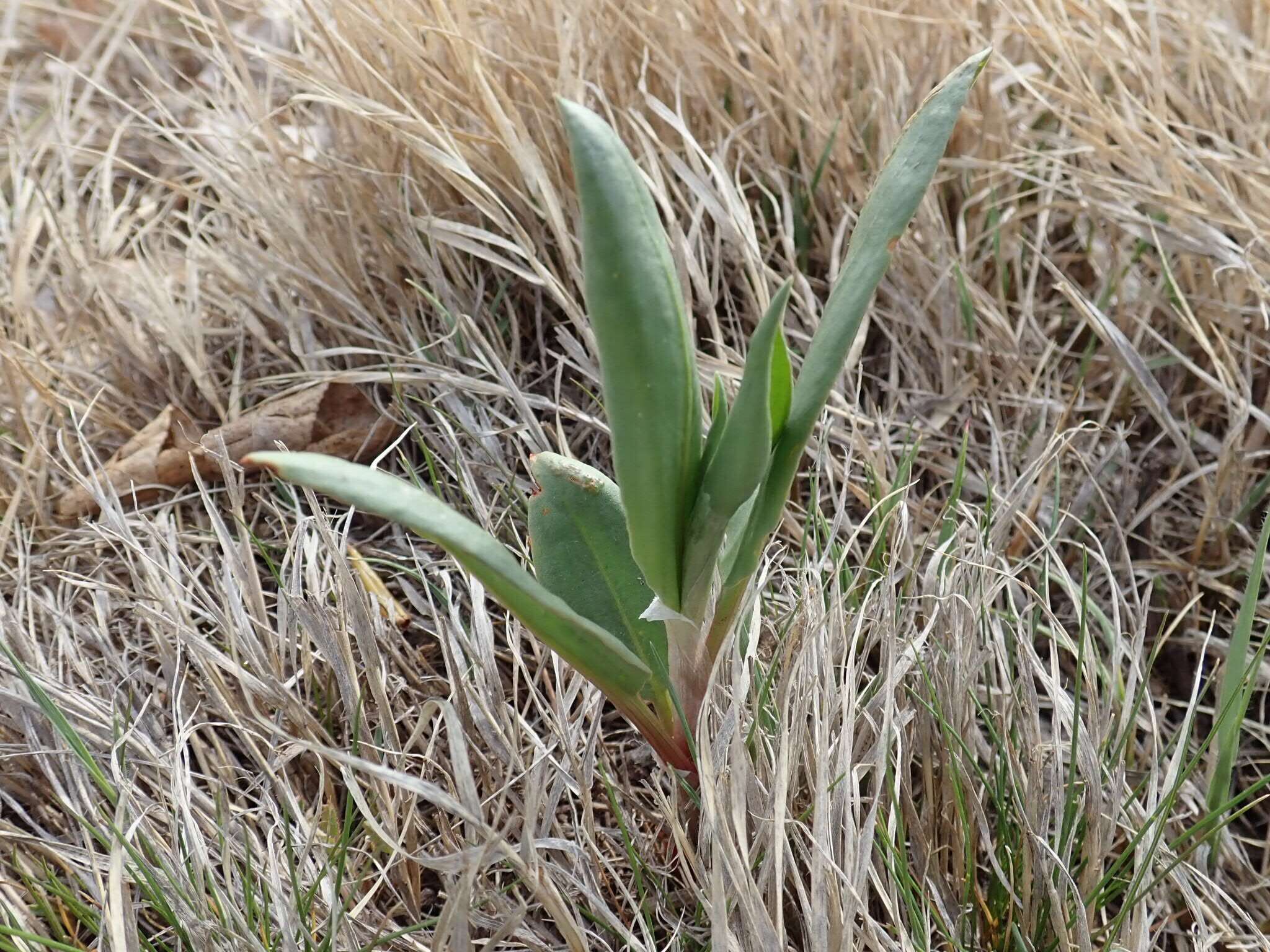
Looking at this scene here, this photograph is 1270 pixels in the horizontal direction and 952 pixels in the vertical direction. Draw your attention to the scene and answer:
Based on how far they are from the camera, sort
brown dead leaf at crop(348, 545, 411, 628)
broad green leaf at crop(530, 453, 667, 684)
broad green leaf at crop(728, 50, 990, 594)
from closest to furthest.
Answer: broad green leaf at crop(728, 50, 990, 594) → broad green leaf at crop(530, 453, 667, 684) → brown dead leaf at crop(348, 545, 411, 628)

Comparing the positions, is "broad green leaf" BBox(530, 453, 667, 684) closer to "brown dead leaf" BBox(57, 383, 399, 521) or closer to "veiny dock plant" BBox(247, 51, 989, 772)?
"veiny dock plant" BBox(247, 51, 989, 772)

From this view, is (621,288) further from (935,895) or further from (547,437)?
(547,437)

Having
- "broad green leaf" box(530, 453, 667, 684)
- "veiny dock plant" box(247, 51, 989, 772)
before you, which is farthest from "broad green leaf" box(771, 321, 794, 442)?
"broad green leaf" box(530, 453, 667, 684)

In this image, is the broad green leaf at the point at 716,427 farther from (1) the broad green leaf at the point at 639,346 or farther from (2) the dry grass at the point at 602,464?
(2) the dry grass at the point at 602,464

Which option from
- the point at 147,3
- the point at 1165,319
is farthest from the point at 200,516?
the point at 147,3

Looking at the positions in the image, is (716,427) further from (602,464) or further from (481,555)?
(602,464)

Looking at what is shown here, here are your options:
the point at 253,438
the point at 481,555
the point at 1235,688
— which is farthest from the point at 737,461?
the point at 253,438
